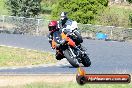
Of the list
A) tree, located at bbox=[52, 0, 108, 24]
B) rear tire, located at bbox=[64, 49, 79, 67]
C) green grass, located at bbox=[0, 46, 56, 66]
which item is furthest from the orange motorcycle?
tree, located at bbox=[52, 0, 108, 24]

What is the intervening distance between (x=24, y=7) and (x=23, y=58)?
78.4ft

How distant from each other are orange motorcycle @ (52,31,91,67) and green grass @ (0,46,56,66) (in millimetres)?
25049

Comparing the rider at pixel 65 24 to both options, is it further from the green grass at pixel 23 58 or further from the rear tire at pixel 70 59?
the green grass at pixel 23 58

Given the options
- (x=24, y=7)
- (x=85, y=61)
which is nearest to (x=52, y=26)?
(x=85, y=61)

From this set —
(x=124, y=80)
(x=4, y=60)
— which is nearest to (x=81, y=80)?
(x=124, y=80)

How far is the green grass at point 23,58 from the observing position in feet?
113

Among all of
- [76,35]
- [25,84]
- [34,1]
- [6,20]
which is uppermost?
[76,35]

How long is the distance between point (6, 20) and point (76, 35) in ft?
191

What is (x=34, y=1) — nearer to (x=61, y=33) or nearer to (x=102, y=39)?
(x=102, y=39)

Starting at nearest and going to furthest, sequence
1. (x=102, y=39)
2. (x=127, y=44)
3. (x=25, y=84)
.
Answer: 1. (x=25, y=84)
2. (x=102, y=39)
3. (x=127, y=44)

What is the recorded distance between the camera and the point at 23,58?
37.0 metres

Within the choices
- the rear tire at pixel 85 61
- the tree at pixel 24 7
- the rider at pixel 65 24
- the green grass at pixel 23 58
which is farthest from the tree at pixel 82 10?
the rider at pixel 65 24

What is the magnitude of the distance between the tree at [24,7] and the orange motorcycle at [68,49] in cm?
5203

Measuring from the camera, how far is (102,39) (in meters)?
50.9
